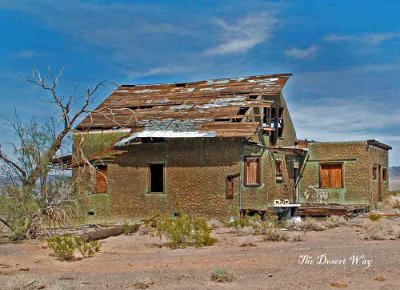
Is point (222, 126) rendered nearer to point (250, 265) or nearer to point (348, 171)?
point (348, 171)

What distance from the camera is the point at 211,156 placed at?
780 inches

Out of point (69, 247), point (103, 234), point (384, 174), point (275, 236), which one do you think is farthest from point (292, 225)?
point (384, 174)

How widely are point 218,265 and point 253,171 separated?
9952 millimetres

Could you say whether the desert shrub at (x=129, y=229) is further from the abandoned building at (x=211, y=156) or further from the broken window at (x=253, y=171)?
the broken window at (x=253, y=171)

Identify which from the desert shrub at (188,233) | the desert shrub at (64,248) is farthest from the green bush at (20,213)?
the desert shrub at (188,233)

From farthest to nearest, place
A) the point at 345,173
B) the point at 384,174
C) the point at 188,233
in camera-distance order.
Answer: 1. the point at 384,174
2. the point at 345,173
3. the point at 188,233

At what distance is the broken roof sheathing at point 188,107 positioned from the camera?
2002 cm

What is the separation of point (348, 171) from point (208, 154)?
761cm

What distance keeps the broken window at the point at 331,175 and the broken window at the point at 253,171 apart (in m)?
5.35

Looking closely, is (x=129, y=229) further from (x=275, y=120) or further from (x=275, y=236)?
(x=275, y=120)

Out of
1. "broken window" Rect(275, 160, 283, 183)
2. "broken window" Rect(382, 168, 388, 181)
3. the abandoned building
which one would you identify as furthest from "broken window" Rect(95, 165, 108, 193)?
"broken window" Rect(382, 168, 388, 181)

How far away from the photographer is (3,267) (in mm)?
11289

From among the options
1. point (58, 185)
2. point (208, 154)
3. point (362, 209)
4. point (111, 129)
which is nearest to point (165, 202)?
point (208, 154)

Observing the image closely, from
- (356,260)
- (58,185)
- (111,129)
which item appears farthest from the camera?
(111,129)
